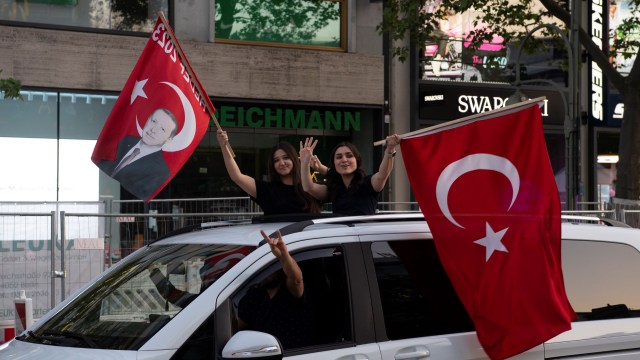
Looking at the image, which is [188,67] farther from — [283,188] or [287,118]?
[287,118]

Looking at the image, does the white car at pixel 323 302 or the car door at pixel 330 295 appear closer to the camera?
the white car at pixel 323 302

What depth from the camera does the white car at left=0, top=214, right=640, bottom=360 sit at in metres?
4.48

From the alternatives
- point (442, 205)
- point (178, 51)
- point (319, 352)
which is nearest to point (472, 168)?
point (442, 205)

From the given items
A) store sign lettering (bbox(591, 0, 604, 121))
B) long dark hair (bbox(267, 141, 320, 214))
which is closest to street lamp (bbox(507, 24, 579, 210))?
store sign lettering (bbox(591, 0, 604, 121))

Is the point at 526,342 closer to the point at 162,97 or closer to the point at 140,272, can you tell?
the point at 140,272

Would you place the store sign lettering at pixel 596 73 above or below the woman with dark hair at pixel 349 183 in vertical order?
above

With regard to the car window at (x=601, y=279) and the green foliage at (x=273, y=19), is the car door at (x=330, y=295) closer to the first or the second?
the car window at (x=601, y=279)

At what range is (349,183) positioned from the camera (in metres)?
6.46

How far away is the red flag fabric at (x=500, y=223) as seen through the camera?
5.16 m

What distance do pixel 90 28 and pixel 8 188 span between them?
3242mm

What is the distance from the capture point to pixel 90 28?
59.0ft

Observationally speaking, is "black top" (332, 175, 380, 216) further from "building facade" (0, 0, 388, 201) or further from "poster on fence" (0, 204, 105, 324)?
"building facade" (0, 0, 388, 201)

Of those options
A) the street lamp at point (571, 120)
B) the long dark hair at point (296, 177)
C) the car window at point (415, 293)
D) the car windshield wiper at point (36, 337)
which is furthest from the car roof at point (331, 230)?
the street lamp at point (571, 120)

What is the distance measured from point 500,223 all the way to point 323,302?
3.69 ft
